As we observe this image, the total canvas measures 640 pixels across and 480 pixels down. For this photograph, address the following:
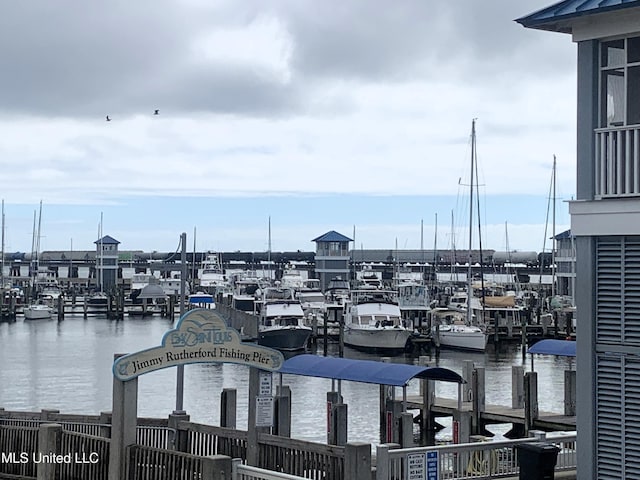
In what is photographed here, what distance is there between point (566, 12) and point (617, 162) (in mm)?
2326

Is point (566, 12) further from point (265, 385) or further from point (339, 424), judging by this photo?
point (339, 424)

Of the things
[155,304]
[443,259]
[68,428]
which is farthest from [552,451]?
[443,259]

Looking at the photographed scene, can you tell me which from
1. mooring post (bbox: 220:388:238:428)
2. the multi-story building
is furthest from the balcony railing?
mooring post (bbox: 220:388:238:428)

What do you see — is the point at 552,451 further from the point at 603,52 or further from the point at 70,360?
the point at 70,360

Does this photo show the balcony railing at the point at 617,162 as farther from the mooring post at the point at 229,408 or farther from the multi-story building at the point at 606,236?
the mooring post at the point at 229,408

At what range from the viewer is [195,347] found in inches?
718

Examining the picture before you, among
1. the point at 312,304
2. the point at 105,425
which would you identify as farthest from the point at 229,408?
the point at 312,304

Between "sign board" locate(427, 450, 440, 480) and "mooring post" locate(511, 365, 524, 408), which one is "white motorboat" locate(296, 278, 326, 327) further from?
"sign board" locate(427, 450, 440, 480)

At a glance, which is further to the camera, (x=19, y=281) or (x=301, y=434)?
(x=19, y=281)

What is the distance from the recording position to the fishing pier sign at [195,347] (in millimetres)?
17859

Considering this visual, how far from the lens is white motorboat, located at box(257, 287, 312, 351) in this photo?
244 feet

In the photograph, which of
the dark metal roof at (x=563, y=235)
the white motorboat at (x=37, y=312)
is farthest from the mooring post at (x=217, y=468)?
the white motorboat at (x=37, y=312)

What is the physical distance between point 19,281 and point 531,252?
86.5m

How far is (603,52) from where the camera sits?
15391 mm
